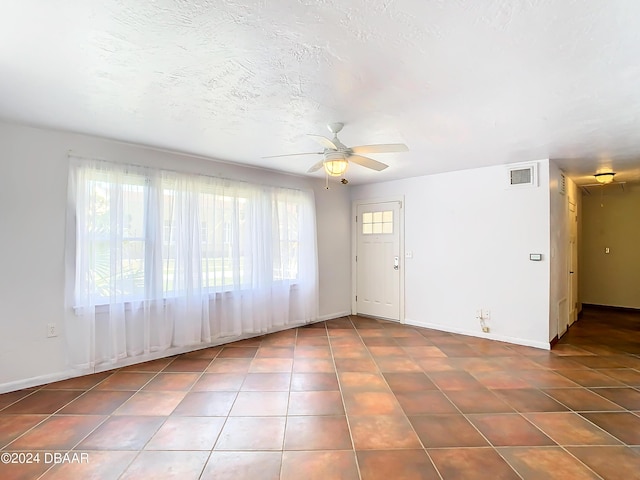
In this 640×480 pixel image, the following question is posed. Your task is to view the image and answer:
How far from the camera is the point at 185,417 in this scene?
251cm

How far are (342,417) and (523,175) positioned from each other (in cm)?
372

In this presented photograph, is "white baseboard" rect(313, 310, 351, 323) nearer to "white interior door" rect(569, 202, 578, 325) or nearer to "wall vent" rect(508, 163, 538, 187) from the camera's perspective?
"wall vent" rect(508, 163, 538, 187)

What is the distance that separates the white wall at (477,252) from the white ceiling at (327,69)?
3.82 feet

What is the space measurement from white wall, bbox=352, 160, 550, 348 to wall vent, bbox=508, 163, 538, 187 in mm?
67

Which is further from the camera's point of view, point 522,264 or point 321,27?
point 522,264

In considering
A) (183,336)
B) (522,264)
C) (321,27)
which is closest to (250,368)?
(183,336)

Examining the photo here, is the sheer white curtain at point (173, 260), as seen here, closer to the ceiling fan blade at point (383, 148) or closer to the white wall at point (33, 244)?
the white wall at point (33, 244)

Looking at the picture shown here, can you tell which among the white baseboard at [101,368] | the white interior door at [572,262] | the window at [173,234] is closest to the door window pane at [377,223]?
the window at [173,234]

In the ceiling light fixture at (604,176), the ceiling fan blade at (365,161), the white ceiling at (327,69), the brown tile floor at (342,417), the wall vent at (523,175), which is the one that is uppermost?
the white ceiling at (327,69)

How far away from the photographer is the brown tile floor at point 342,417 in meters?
1.96

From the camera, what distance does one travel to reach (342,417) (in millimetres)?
2512

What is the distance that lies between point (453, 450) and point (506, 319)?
112 inches

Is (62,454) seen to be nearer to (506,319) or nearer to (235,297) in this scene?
(235,297)

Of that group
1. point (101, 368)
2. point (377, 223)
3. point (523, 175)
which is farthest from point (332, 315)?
point (523, 175)
